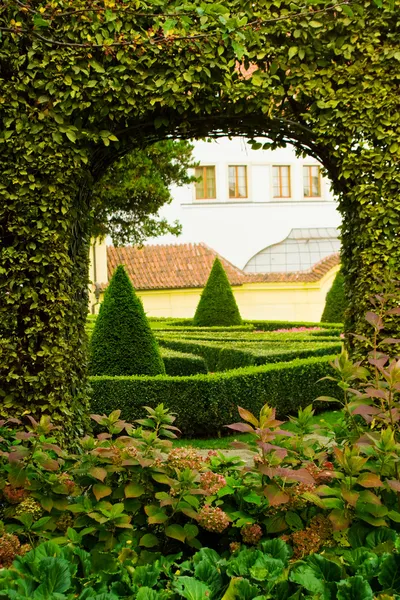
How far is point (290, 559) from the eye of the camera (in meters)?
2.68

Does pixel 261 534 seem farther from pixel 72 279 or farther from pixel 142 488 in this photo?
pixel 72 279

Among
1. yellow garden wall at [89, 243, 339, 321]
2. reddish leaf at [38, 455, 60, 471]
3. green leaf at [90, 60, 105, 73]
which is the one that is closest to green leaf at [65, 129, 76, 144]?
green leaf at [90, 60, 105, 73]

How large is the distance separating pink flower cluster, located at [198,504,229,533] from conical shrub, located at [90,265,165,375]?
664 centimetres

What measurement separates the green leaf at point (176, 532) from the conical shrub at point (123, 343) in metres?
6.60

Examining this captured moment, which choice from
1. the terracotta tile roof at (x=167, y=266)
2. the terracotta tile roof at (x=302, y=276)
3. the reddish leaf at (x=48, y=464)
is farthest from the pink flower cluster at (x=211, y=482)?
the terracotta tile roof at (x=302, y=276)

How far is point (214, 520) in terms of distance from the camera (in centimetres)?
279

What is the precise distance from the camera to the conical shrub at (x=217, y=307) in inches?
769

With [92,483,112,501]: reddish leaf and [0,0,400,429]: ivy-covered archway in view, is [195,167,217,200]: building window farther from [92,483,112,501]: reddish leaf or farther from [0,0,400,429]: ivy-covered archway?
[92,483,112,501]: reddish leaf

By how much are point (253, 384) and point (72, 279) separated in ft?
13.4

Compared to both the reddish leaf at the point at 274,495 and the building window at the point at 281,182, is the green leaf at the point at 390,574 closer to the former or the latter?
the reddish leaf at the point at 274,495

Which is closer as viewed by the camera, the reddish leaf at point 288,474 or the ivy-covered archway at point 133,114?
the reddish leaf at point 288,474

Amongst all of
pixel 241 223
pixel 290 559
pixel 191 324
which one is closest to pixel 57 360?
pixel 290 559

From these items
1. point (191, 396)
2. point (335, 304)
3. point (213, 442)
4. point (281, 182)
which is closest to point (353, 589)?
point (213, 442)

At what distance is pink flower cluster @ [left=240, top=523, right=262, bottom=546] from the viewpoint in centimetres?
282
